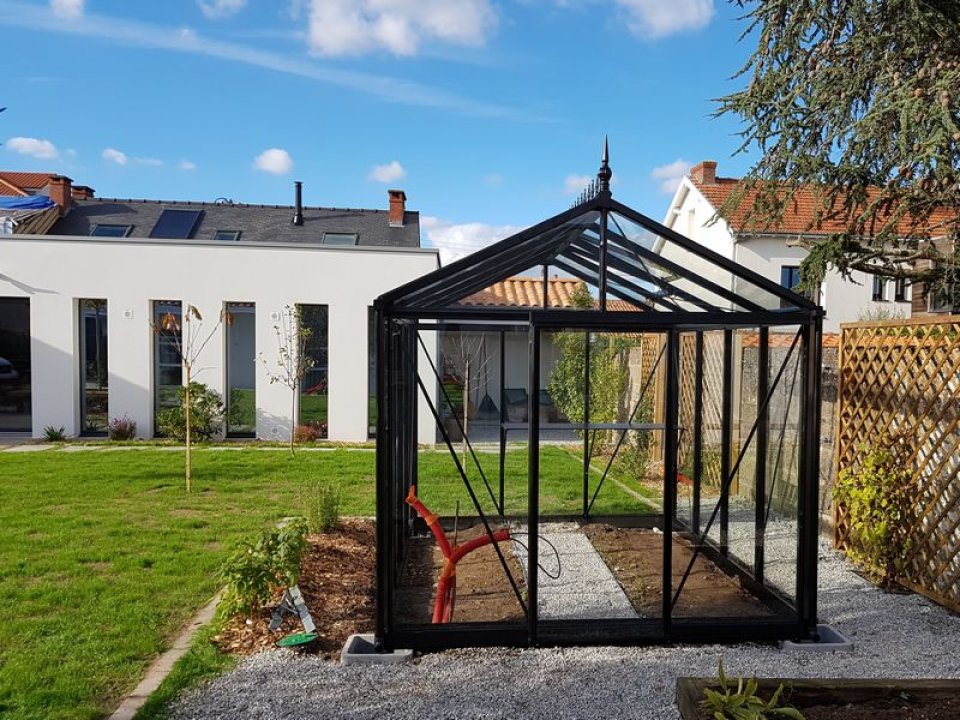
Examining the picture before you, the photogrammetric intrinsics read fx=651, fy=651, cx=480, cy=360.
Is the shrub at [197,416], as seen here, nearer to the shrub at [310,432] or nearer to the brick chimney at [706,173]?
the shrub at [310,432]

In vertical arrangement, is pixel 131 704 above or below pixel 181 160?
below

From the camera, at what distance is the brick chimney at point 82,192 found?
1725 cm

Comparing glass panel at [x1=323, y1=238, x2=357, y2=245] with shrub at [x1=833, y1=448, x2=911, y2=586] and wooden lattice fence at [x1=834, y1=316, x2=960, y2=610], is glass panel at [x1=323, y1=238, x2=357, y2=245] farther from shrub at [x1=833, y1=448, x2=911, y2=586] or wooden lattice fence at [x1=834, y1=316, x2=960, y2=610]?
shrub at [x1=833, y1=448, x2=911, y2=586]

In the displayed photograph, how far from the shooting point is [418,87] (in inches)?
345

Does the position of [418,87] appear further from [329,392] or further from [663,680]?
[663,680]

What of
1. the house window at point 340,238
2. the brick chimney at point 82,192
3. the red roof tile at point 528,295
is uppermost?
the brick chimney at point 82,192

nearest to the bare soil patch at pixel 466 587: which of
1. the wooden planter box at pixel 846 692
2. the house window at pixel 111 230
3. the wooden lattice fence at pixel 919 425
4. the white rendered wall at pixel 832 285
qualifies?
the wooden planter box at pixel 846 692

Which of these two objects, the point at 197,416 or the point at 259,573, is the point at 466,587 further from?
the point at 197,416

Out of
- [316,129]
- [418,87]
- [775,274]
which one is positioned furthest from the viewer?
[775,274]

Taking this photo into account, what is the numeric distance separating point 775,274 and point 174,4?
1494 cm

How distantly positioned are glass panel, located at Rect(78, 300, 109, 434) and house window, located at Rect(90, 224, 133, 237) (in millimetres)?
3305

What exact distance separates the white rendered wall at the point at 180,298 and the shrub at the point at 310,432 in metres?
0.26

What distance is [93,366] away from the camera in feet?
37.8

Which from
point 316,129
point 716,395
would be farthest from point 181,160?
point 716,395
